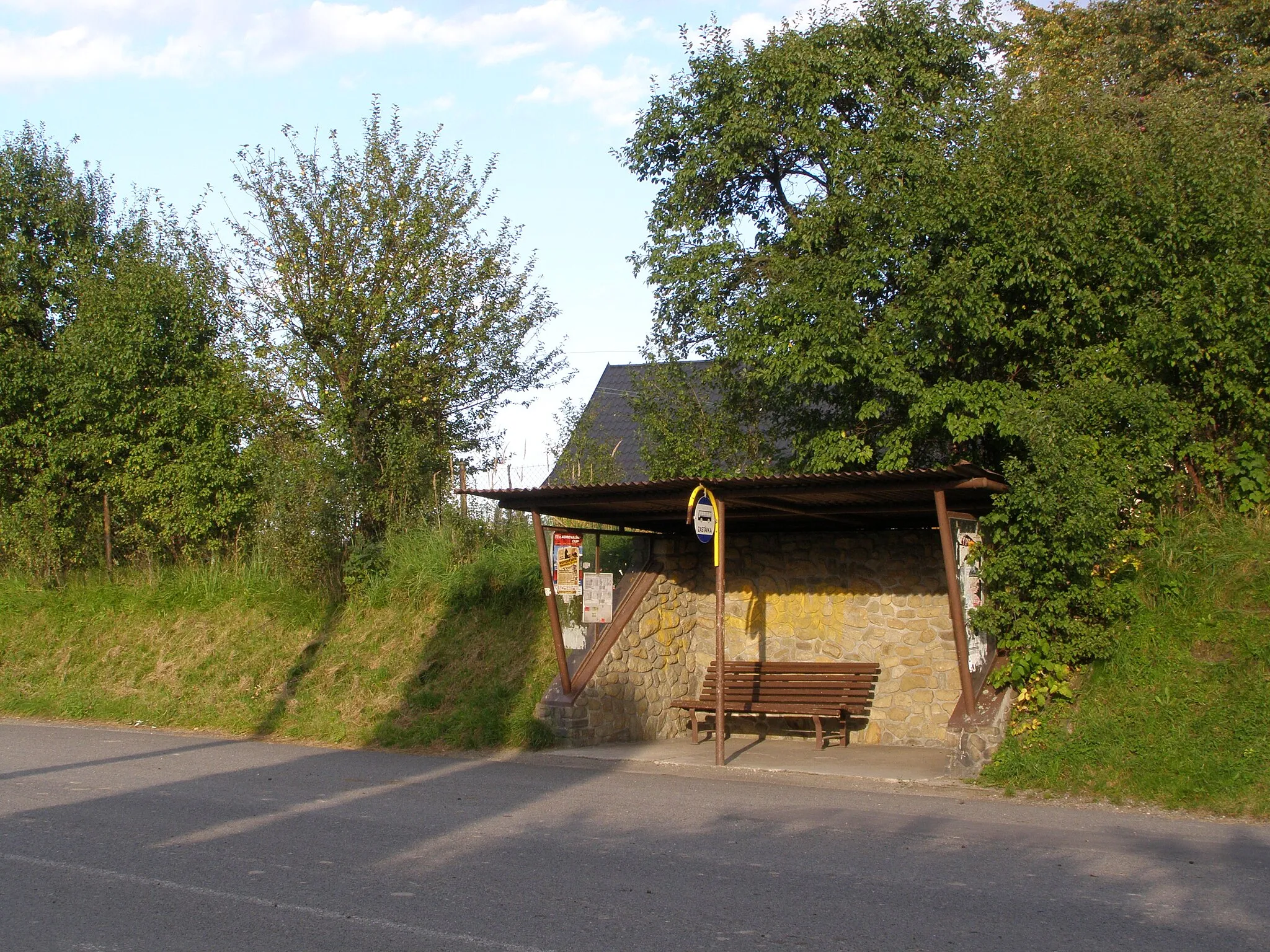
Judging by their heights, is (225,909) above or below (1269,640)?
below

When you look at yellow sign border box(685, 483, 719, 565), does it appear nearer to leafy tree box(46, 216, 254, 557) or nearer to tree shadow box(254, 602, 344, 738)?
tree shadow box(254, 602, 344, 738)

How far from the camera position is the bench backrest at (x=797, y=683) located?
13148 millimetres

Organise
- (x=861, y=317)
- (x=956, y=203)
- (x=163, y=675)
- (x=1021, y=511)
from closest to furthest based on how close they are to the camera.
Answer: (x=1021, y=511)
(x=956, y=203)
(x=861, y=317)
(x=163, y=675)

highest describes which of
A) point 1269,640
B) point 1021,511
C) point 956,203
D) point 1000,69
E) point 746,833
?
point 1000,69

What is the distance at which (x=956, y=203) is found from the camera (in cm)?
1278

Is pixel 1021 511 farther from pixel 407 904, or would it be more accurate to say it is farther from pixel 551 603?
pixel 407 904

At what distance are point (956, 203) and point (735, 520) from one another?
14.2 feet

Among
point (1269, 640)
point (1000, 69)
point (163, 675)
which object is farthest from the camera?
point (1000, 69)

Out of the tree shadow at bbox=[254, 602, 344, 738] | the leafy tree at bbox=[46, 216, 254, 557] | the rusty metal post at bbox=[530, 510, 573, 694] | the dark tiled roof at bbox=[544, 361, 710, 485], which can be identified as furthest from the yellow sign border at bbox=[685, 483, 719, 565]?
the leafy tree at bbox=[46, 216, 254, 557]

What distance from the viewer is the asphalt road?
217 inches

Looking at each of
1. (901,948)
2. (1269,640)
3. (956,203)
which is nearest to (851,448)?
(956,203)

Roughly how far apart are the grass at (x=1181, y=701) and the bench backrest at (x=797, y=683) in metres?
2.67

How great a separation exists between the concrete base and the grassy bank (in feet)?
3.89

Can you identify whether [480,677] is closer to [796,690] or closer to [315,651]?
[315,651]
